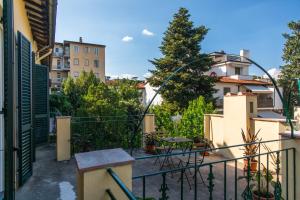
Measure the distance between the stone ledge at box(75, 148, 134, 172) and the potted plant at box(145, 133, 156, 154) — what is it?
17.8 feet

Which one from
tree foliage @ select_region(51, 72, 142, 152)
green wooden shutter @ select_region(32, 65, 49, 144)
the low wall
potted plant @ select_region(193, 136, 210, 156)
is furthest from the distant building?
green wooden shutter @ select_region(32, 65, 49, 144)

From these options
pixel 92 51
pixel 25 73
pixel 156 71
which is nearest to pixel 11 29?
pixel 25 73

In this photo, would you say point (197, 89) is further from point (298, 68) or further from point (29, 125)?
point (29, 125)

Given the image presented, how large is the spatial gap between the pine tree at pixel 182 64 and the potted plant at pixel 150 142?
10151 mm

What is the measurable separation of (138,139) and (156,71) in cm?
1133

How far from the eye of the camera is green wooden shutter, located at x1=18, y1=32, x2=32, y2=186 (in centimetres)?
387

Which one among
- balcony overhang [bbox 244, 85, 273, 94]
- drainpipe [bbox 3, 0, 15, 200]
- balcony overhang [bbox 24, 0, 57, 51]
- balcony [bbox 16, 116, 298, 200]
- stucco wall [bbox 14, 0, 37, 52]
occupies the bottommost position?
balcony [bbox 16, 116, 298, 200]


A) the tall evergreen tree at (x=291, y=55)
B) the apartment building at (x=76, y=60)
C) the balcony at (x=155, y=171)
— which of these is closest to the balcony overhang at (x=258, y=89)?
the tall evergreen tree at (x=291, y=55)

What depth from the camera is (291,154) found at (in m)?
2.86

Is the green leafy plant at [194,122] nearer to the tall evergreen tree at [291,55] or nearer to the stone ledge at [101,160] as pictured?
the stone ledge at [101,160]

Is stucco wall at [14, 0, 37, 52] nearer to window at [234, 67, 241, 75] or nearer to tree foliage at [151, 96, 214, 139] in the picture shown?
tree foliage at [151, 96, 214, 139]

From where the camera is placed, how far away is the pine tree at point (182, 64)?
17594 mm

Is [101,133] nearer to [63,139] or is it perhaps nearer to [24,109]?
[63,139]

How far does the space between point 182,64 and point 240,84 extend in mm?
9722
